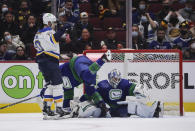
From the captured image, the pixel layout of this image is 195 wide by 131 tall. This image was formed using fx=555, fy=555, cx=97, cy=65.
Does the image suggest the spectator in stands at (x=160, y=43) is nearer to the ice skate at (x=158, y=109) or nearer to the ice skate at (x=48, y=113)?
the ice skate at (x=158, y=109)

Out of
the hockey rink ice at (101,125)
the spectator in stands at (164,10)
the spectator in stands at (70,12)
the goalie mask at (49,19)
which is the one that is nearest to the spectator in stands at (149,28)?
the spectator in stands at (164,10)

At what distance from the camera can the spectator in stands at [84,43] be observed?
9625 mm

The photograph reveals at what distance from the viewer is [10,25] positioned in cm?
1037

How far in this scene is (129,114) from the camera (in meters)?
7.55

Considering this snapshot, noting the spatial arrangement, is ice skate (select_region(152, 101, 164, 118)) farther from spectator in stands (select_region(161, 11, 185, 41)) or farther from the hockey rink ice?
spectator in stands (select_region(161, 11, 185, 41))

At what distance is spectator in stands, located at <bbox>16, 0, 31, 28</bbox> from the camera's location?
1065cm

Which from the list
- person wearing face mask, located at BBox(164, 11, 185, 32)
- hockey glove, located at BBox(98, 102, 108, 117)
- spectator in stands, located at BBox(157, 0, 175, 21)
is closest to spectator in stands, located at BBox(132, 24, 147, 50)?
person wearing face mask, located at BBox(164, 11, 185, 32)

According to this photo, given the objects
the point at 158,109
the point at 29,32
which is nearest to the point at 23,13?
the point at 29,32

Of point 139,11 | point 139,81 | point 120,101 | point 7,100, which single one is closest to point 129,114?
point 120,101

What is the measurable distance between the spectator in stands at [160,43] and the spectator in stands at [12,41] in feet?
7.64

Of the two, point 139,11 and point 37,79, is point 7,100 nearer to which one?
point 37,79

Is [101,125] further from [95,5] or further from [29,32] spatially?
[95,5]

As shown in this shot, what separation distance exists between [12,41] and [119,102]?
10.6 feet

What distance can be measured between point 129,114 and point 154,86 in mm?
771
